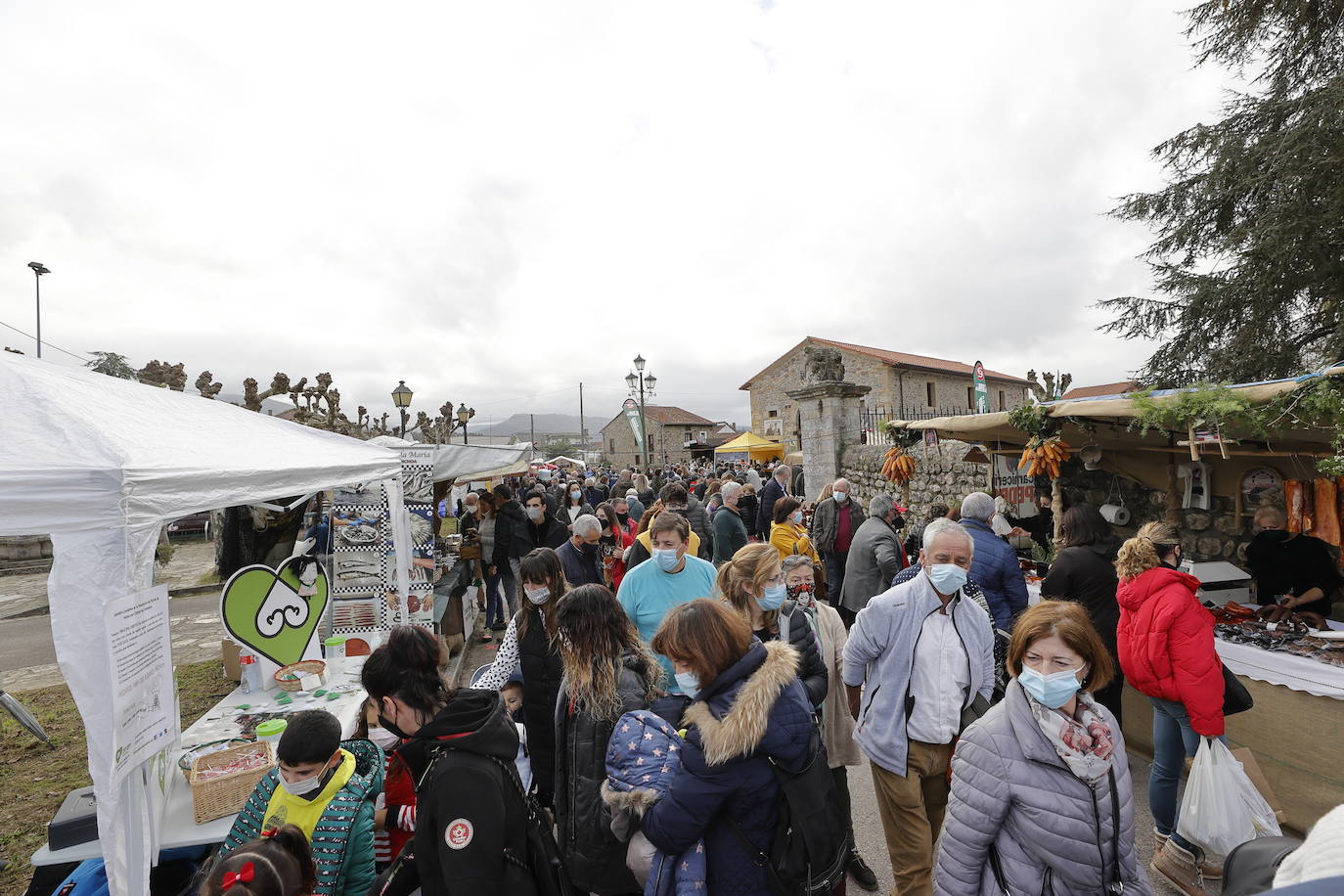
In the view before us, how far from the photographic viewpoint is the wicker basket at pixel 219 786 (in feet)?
9.36

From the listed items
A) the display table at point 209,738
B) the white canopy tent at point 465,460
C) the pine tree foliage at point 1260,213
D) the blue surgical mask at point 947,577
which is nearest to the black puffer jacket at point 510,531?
the white canopy tent at point 465,460

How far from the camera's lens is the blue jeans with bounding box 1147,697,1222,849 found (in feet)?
10.6

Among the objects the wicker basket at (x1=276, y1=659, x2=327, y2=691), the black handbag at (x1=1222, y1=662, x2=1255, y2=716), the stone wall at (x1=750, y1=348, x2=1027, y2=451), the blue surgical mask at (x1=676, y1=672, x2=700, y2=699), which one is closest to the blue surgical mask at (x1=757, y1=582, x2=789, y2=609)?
the blue surgical mask at (x1=676, y1=672, x2=700, y2=699)

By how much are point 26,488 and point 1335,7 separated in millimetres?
16969

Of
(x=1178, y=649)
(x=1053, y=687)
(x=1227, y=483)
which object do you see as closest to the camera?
(x=1053, y=687)

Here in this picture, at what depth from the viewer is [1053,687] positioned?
6.10ft

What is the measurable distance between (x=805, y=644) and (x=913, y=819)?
87cm

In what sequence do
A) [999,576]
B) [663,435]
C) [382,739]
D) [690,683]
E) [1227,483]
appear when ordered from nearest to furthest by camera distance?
1. [690,683]
2. [382,739]
3. [999,576]
4. [1227,483]
5. [663,435]

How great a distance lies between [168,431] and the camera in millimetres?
3480

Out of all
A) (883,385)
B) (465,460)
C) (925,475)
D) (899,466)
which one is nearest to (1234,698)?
(899,466)

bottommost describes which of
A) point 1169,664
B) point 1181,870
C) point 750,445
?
point 1181,870

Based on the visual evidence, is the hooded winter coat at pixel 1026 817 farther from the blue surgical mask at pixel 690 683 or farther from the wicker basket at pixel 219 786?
the wicker basket at pixel 219 786

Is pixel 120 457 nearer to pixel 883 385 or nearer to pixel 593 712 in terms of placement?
pixel 593 712

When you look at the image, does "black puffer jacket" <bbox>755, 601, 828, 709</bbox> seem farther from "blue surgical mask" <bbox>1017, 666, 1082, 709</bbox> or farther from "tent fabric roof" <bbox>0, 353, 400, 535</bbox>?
"tent fabric roof" <bbox>0, 353, 400, 535</bbox>
